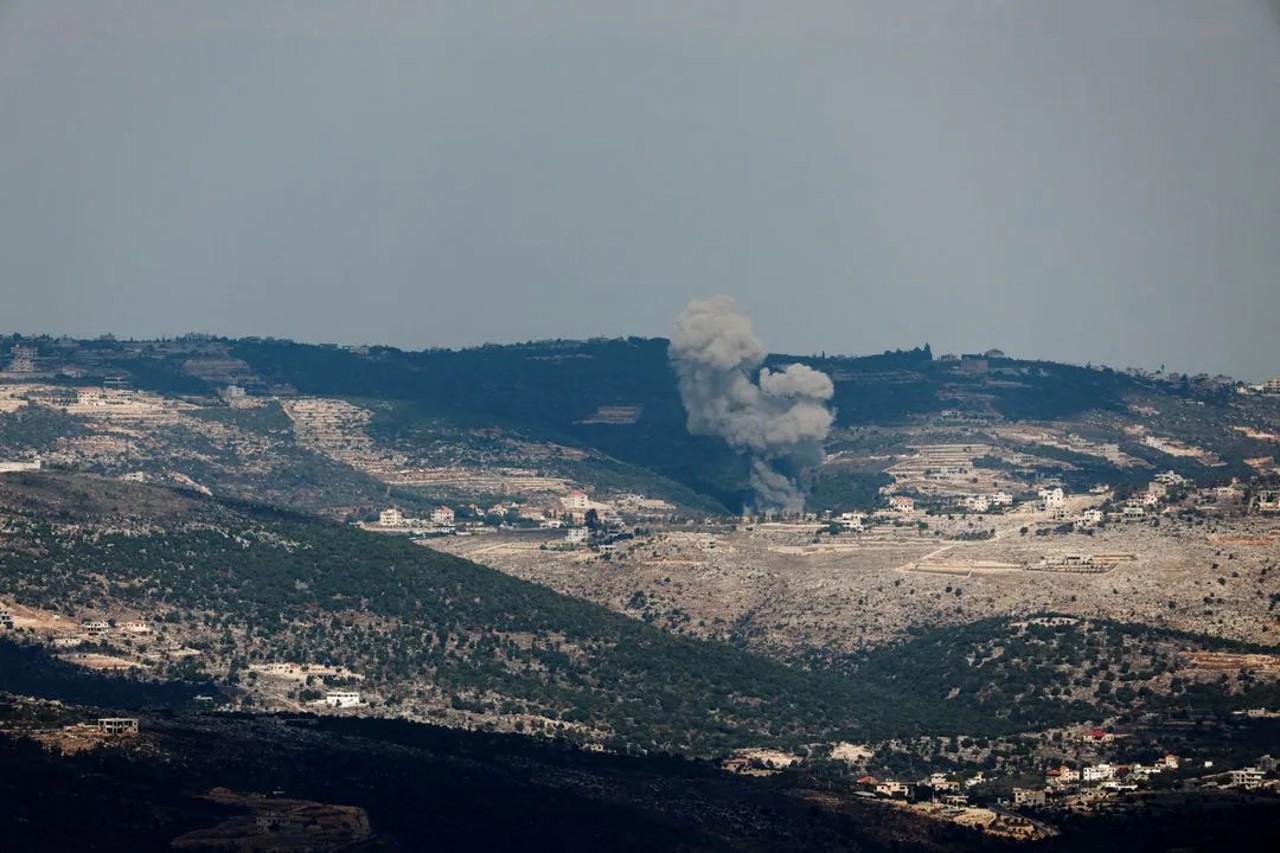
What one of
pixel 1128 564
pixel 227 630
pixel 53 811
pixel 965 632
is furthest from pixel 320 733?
pixel 1128 564

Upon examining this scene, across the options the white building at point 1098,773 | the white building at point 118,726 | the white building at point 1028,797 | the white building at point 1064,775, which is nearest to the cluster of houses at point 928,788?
the white building at point 1028,797

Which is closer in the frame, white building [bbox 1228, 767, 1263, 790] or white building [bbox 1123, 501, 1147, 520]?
white building [bbox 1228, 767, 1263, 790]

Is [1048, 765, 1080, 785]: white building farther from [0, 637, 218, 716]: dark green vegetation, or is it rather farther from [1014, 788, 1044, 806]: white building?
[0, 637, 218, 716]: dark green vegetation

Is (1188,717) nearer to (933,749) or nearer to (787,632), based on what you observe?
(933,749)

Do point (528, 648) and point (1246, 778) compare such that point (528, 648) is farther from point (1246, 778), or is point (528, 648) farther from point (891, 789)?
point (1246, 778)

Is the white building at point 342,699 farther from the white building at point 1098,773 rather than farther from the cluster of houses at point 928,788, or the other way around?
the white building at point 1098,773

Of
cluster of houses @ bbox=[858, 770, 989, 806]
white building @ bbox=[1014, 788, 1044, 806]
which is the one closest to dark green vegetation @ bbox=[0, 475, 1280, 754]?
cluster of houses @ bbox=[858, 770, 989, 806]
